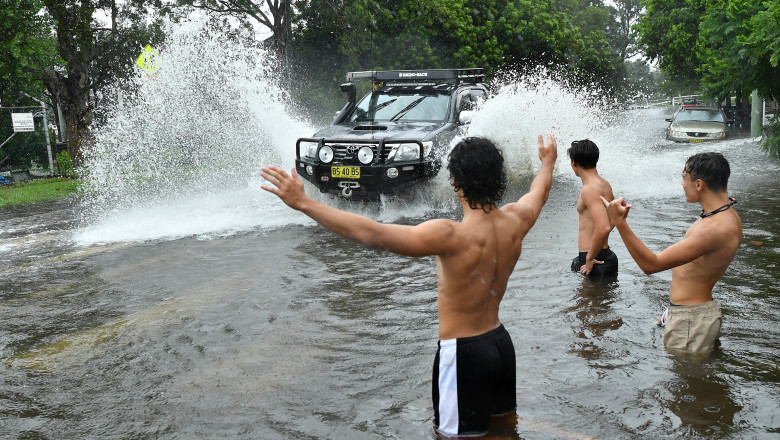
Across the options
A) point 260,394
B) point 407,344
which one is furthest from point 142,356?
point 407,344

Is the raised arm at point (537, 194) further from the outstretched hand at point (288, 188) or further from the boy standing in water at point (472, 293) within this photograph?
the outstretched hand at point (288, 188)

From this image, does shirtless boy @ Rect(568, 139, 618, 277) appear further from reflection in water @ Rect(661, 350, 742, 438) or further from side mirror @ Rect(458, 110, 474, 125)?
side mirror @ Rect(458, 110, 474, 125)

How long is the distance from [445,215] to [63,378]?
643 centimetres

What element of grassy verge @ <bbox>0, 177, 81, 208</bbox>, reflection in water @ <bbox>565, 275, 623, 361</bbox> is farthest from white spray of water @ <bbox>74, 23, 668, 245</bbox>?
reflection in water @ <bbox>565, 275, 623, 361</bbox>

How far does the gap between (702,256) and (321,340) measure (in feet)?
8.71

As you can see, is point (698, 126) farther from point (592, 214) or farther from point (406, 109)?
point (592, 214)

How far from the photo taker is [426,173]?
34.1 ft

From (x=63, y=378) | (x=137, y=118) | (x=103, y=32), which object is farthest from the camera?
(x=103, y=32)

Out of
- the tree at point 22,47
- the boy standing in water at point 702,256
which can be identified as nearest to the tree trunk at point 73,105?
the tree at point 22,47

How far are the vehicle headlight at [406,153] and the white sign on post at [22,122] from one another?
12.0 meters

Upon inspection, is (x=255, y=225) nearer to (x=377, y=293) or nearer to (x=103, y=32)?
(x=377, y=293)

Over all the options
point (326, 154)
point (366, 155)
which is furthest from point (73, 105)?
point (366, 155)

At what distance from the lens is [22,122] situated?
59.2 feet

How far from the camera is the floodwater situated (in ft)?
13.0
